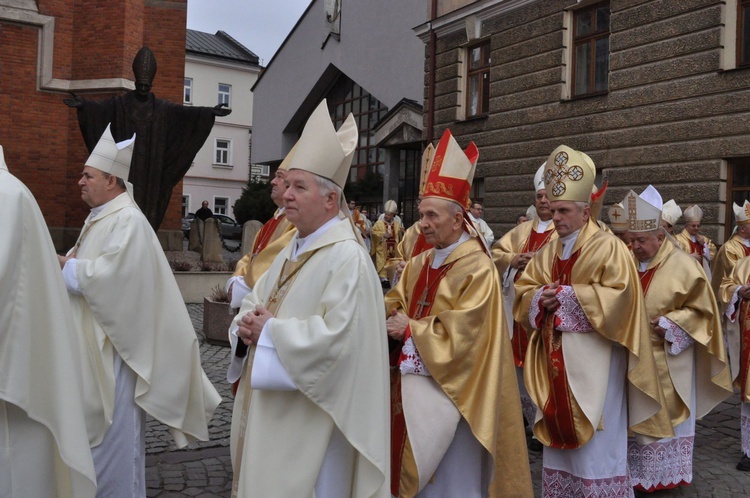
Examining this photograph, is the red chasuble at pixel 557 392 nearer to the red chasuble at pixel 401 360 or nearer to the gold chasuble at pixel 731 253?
the red chasuble at pixel 401 360

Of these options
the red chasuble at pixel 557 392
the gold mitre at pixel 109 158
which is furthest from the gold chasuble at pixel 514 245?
the gold mitre at pixel 109 158

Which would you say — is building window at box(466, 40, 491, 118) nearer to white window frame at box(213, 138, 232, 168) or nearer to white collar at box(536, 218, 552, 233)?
white collar at box(536, 218, 552, 233)

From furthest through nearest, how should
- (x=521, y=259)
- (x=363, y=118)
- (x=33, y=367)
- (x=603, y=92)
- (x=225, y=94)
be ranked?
(x=225, y=94) < (x=363, y=118) < (x=603, y=92) < (x=521, y=259) < (x=33, y=367)

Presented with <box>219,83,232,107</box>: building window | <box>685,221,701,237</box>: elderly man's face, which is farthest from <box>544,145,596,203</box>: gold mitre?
<box>219,83,232,107</box>: building window

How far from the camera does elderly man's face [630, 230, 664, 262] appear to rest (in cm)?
577

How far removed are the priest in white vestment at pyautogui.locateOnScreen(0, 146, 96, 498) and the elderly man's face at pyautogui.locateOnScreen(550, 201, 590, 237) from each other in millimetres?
3114

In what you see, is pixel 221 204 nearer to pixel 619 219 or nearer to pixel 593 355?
pixel 619 219

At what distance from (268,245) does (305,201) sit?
7.53ft

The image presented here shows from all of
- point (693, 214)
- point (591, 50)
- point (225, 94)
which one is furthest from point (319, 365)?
point (225, 94)

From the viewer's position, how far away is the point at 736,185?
1307 centimetres

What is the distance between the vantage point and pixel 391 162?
25453 millimetres

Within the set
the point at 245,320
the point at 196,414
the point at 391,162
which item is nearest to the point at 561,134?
the point at 391,162

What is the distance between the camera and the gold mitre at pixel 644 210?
18.5 ft

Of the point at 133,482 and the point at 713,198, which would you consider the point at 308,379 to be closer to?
the point at 133,482
